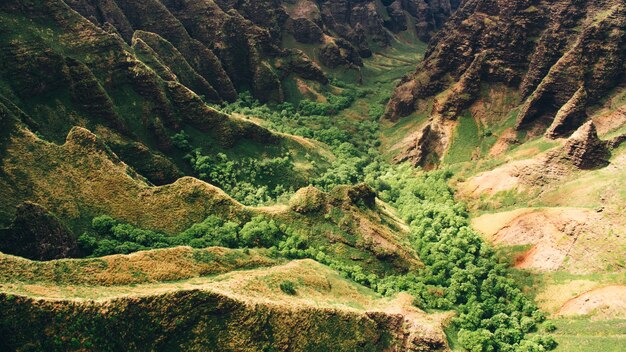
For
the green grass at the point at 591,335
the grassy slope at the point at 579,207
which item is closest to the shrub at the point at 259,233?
the grassy slope at the point at 579,207

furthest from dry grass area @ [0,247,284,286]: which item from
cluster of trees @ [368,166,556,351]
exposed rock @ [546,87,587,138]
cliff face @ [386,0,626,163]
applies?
cliff face @ [386,0,626,163]

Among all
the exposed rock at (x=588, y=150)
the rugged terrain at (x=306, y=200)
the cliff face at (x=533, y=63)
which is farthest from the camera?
the cliff face at (x=533, y=63)

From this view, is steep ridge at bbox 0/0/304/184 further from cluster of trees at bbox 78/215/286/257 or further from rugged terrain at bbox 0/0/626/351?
cluster of trees at bbox 78/215/286/257

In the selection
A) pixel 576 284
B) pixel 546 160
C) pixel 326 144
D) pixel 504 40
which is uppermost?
pixel 504 40

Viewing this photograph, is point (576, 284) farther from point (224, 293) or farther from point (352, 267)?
point (224, 293)

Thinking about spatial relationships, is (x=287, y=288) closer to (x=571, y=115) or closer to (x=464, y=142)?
(x=571, y=115)

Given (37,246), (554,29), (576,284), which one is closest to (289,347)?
(37,246)

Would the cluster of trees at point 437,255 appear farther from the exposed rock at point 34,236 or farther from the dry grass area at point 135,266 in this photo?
the exposed rock at point 34,236
